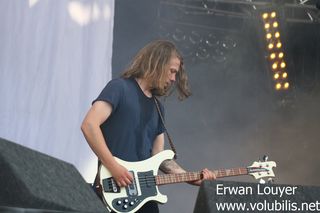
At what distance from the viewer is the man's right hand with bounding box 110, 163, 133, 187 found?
113 inches

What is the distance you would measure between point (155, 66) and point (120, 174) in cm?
66

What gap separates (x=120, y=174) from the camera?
2865 mm

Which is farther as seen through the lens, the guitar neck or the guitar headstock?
the guitar headstock

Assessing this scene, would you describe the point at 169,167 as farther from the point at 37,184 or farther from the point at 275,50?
Answer: the point at 275,50

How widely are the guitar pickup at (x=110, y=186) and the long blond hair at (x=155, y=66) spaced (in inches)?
23.0

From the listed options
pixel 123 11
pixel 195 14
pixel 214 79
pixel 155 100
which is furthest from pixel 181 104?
pixel 155 100

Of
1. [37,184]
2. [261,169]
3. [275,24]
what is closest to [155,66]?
[261,169]

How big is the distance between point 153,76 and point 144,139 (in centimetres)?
35

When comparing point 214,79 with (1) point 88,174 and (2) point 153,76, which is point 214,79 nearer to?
(1) point 88,174

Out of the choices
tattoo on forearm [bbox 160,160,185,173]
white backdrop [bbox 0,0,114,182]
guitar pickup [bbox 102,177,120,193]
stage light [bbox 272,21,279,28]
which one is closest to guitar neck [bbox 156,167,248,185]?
tattoo on forearm [bbox 160,160,185,173]

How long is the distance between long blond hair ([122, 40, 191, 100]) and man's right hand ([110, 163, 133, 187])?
528 millimetres

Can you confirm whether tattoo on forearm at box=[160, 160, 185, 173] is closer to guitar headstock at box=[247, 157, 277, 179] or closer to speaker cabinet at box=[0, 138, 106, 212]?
guitar headstock at box=[247, 157, 277, 179]

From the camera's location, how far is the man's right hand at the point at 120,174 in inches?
113


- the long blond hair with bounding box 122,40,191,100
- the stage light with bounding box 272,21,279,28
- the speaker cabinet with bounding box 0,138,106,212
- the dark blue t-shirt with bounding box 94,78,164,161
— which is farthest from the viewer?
the stage light with bounding box 272,21,279,28
